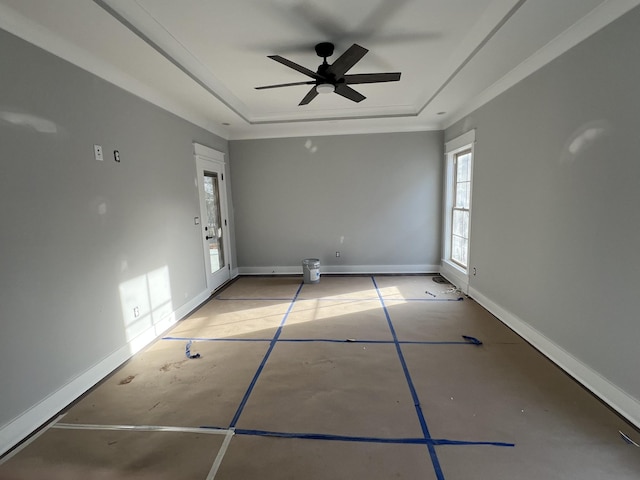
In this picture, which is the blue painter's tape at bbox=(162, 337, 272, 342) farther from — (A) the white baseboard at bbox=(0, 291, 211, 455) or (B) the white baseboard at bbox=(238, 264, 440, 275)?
→ (B) the white baseboard at bbox=(238, 264, 440, 275)

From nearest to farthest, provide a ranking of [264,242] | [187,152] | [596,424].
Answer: [596,424]
[187,152]
[264,242]

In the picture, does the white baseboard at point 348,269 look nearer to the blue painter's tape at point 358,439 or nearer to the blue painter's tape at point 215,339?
the blue painter's tape at point 215,339

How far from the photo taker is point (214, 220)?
5.09 m

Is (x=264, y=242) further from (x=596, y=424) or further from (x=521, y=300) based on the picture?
(x=596, y=424)

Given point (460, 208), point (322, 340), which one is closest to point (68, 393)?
point (322, 340)

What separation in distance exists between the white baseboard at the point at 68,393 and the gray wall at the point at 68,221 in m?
0.05

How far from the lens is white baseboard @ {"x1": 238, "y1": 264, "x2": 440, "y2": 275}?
573cm

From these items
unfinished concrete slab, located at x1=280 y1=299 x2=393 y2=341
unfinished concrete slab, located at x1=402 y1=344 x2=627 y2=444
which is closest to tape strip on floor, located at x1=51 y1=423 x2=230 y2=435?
unfinished concrete slab, located at x1=280 y1=299 x2=393 y2=341

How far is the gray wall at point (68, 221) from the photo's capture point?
6.29ft

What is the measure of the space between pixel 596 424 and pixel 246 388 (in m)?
2.49

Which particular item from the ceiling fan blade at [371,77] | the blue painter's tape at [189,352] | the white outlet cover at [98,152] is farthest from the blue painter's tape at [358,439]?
the ceiling fan blade at [371,77]

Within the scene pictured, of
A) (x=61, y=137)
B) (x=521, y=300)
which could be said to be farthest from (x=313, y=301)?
(x=61, y=137)

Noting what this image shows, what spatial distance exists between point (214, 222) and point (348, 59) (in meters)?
3.59

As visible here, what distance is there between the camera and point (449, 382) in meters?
2.39
